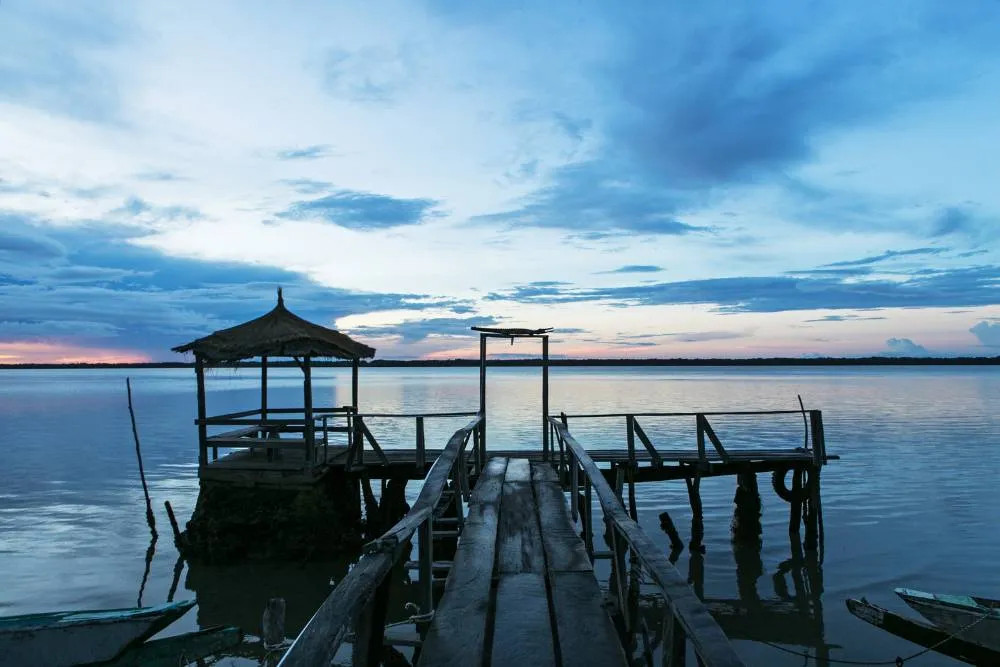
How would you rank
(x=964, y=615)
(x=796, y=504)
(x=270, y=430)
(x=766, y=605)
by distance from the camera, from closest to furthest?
(x=964, y=615) < (x=766, y=605) < (x=270, y=430) < (x=796, y=504)

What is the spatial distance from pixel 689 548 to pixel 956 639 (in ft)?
21.7

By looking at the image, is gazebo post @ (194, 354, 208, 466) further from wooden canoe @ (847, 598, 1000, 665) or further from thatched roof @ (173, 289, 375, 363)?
wooden canoe @ (847, 598, 1000, 665)

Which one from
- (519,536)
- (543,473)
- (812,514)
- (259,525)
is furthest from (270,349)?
(812,514)

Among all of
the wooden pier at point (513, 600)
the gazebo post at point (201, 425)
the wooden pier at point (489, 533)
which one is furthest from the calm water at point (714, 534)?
the wooden pier at point (513, 600)

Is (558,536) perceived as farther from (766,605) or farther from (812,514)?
(812,514)

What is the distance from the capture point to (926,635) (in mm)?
9320

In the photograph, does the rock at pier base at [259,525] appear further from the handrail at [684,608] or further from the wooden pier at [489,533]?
the handrail at [684,608]

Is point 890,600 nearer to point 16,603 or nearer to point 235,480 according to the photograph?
point 235,480

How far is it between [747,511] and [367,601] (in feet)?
46.7

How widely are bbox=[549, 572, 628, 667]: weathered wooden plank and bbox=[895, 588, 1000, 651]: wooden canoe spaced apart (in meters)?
5.87

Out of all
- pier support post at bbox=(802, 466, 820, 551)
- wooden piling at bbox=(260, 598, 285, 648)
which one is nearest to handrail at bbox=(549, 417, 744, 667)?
wooden piling at bbox=(260, 598, 285, 648)

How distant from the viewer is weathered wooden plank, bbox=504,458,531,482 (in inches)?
450

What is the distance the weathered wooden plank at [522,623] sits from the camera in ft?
13.9

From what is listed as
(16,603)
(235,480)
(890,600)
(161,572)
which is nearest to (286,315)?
(235,480)
